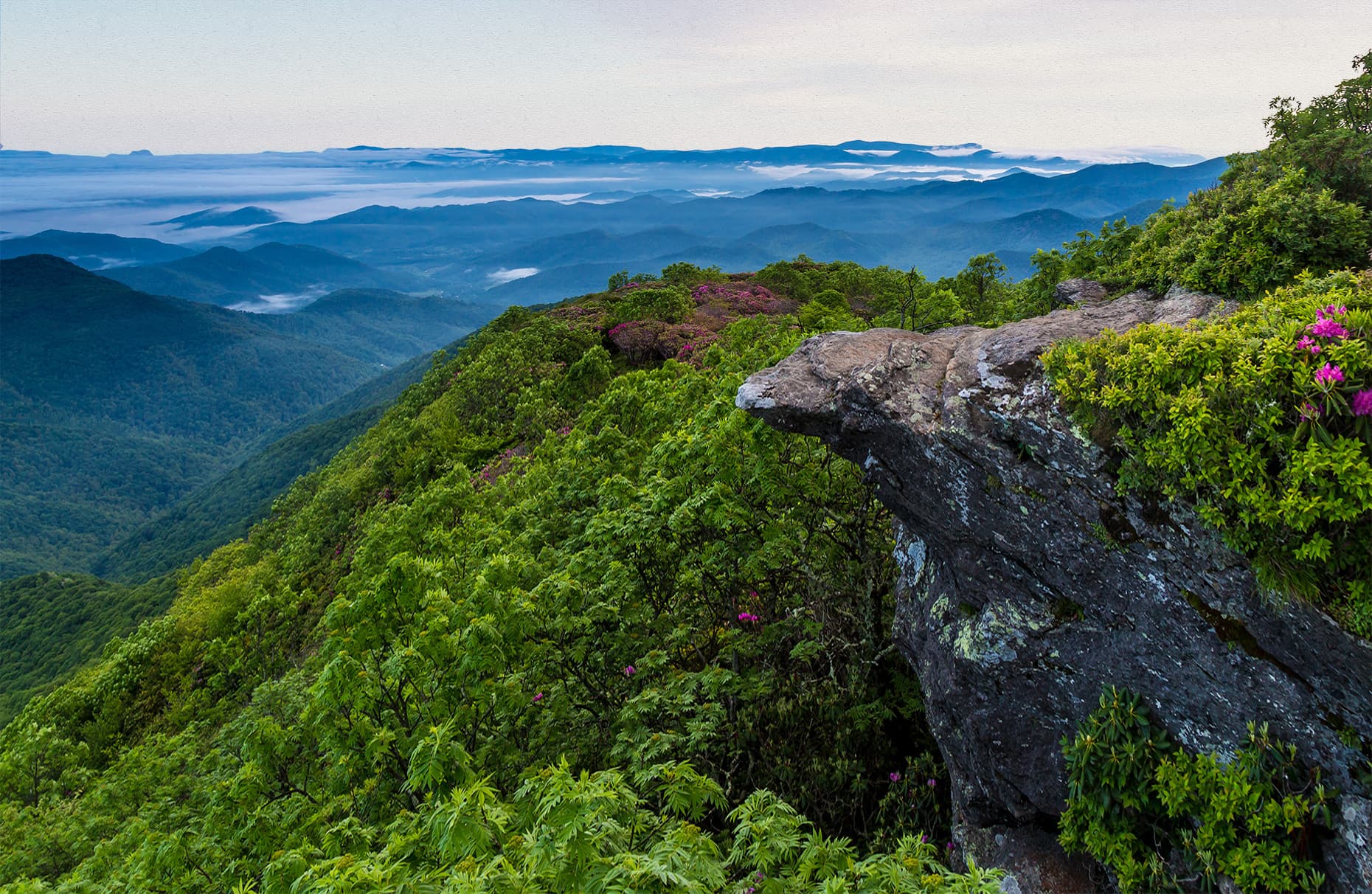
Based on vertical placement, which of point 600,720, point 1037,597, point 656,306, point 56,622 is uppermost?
point 656,306

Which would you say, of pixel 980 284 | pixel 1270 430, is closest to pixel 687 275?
pixel 980 284

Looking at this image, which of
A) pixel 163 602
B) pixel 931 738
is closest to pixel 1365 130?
pixel 931 738

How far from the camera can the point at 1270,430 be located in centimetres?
540

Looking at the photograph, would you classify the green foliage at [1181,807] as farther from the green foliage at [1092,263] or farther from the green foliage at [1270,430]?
the green foliage at [1092,263]

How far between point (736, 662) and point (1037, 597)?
14.4ft

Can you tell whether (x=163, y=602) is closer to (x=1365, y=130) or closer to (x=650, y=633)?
(x=650, y=633)

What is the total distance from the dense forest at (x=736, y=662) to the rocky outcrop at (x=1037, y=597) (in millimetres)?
310

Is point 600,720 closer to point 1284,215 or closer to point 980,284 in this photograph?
point 1284,215

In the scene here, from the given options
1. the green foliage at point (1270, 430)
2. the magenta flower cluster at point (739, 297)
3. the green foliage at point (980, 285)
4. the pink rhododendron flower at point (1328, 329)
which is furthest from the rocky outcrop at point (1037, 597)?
the magenta flower cluster at point (739, 297)

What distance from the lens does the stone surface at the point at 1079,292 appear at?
10820mm

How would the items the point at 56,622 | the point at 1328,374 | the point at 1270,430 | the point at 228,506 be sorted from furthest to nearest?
the point at 228,506 < the point at 56,622 < the point at 1270,430 < the point at 1328,374

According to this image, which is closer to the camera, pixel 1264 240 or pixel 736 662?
pixel 1264 240

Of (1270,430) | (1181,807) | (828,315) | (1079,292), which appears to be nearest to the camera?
(1270,430)

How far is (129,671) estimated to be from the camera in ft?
109
